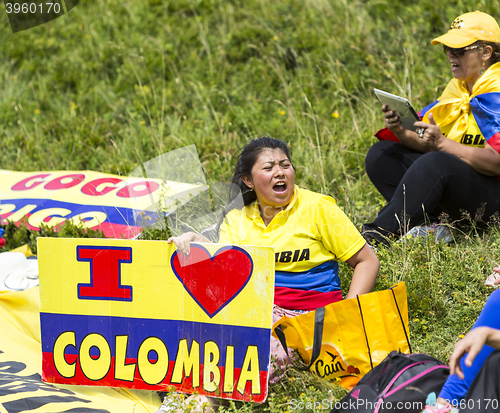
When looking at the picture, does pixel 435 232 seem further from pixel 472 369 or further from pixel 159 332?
pixel 159 332

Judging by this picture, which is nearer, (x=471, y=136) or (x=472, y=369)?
(x=472, y=369)

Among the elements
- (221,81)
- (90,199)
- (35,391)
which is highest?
(221,81)

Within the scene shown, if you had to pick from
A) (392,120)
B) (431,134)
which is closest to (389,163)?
(392,120)

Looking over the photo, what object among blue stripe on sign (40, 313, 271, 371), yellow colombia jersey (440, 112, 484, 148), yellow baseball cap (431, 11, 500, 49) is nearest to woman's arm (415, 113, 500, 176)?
yellow colombia jersey (440, 112, 484, 148)

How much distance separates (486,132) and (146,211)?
257 centimetres

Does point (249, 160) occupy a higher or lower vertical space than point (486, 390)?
higher

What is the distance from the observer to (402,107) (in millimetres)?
3512

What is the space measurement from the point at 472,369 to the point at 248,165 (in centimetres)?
160

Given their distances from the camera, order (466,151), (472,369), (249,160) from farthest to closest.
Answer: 1. (466,151)
2. (249,160)
3. (472,369)

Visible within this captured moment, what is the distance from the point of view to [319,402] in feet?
7.57

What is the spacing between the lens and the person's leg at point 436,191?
3387 millimetres

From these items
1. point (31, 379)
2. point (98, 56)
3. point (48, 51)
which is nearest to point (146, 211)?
point (31, 379)

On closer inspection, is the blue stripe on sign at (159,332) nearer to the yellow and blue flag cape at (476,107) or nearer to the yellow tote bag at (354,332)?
the yellow tote bag at (354,332)

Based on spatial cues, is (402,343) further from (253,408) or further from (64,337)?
(64,337)
